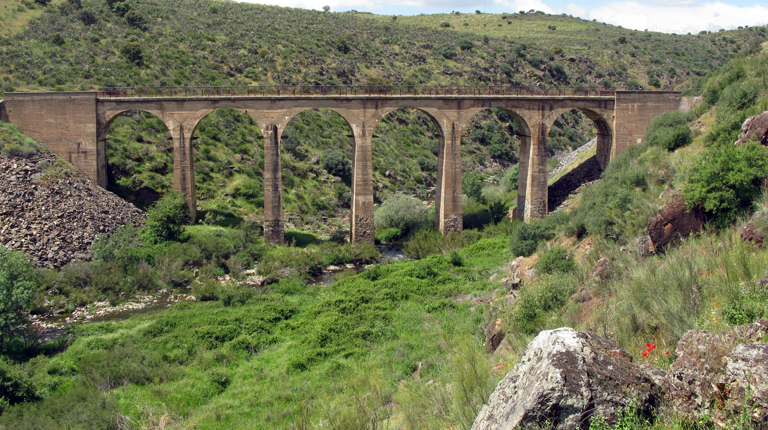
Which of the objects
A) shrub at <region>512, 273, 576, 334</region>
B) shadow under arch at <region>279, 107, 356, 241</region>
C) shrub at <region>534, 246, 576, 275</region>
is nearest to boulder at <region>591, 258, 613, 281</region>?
shrub at <region>512, 273, 576, 334</region>

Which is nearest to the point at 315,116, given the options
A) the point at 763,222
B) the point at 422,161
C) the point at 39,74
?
the point at 422,161

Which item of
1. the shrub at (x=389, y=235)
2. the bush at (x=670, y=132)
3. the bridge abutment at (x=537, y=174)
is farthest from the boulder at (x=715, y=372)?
the shrub at (x=389, y=235)

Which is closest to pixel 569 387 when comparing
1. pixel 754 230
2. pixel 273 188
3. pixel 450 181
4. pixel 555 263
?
pixel 754 230

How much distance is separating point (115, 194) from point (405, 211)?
53.2 ft

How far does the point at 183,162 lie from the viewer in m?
30.7

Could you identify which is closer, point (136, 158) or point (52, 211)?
point (52, 211)

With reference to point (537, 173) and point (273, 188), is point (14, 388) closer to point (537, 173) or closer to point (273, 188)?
point (273, 188)

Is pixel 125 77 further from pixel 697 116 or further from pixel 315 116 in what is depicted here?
pixel 697 116

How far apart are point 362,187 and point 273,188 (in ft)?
15.6

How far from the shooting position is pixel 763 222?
11523 millimetres

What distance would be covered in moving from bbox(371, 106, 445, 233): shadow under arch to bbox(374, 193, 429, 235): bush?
5.49 m

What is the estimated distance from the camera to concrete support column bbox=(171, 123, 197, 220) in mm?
30391

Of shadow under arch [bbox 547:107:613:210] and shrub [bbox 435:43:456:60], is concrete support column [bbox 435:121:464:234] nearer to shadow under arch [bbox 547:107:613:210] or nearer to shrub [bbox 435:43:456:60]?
shadow under arch [bbox 547:107:613:210]

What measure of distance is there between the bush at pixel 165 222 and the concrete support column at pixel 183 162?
1606mm
